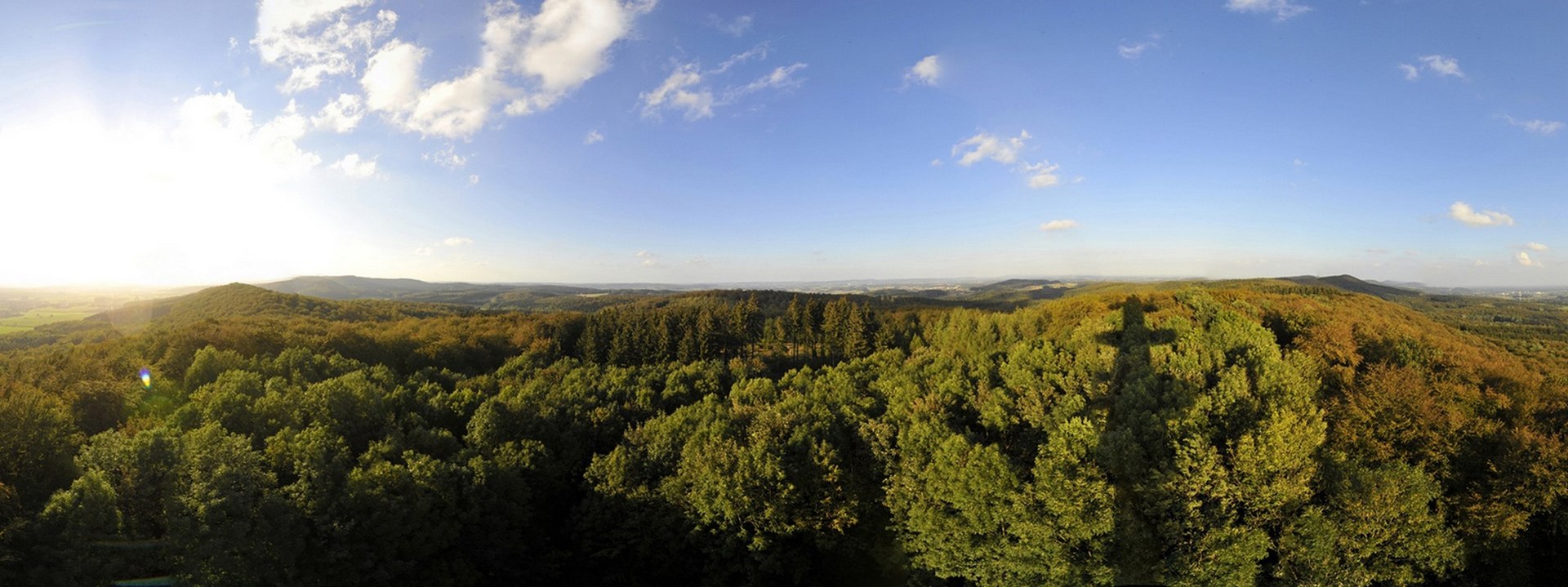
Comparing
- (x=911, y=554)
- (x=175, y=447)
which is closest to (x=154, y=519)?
(x=175, y=447)

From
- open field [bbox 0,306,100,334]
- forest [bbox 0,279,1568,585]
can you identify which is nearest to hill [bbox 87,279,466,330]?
open field [bbox 0,306,100,334]

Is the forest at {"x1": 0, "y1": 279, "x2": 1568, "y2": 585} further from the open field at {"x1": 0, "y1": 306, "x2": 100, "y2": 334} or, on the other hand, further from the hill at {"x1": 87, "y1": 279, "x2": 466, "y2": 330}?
the hill at {"x1": 87, "y1": 279, "x2": 466, "y2": 330}

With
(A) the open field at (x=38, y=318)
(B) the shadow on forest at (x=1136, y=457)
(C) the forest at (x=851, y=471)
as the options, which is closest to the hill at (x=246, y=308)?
(A) the open field at (x=38, y=318)

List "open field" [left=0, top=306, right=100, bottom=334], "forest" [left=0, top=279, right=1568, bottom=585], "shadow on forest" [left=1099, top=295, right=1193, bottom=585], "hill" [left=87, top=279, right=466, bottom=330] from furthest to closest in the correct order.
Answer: "hill" [left=87, top=279, right=466, bottom=330] → "open field" [left=0, top=306, right=100, bottom=334] → "shadow on forest" [left=1099, top=295, right=1193, bottom=585] → "forest" [left=0, top=279, right=1568, bottom=585]

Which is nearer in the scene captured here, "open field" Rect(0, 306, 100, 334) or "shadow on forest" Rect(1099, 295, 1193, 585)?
"shadow on forest" Rect(1099, 295, 1193, 585)

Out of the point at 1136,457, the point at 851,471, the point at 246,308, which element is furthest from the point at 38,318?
the point at 1136,457

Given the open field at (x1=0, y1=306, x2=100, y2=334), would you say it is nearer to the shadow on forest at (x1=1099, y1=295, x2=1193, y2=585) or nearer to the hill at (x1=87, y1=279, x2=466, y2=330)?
the hill at (x1=87, y1=279, x2=466, y2=330)

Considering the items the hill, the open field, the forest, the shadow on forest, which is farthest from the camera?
the hill

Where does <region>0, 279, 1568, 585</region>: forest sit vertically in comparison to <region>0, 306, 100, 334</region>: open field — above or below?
below
